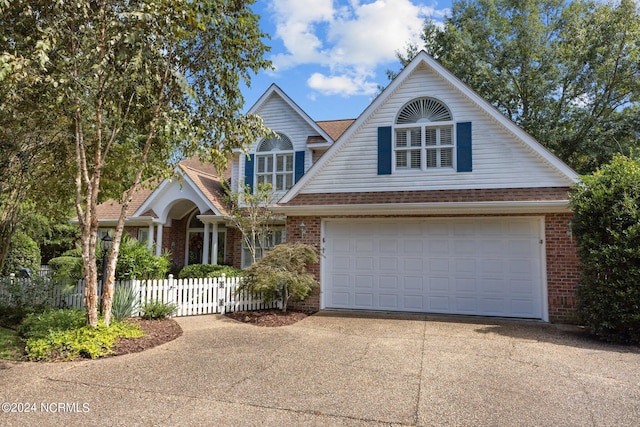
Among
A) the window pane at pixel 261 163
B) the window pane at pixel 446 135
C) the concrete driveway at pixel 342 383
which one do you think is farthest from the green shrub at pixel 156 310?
the window pane at pixel 446 135

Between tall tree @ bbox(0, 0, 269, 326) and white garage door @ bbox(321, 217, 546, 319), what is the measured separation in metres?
4.08

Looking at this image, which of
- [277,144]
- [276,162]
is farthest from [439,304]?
[277,144]

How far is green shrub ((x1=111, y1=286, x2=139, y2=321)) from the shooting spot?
7.87 m

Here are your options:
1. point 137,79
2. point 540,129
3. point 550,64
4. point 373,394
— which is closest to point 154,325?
point 137,79

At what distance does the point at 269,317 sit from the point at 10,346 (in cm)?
470

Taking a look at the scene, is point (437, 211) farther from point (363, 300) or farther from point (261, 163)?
point (261, 163)

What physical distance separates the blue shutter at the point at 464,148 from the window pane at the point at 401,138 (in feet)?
4.24

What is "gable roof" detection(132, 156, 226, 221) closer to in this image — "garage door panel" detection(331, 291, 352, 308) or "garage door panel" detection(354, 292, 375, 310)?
"garage door panel" detection(331, 291, 352, 308)

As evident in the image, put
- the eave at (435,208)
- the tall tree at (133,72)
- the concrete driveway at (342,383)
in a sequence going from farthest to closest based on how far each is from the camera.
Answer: the eave at (435,208), the tall tree at (133,72), the concrete driveway at (342,383)

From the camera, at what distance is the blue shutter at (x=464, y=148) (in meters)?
9.74

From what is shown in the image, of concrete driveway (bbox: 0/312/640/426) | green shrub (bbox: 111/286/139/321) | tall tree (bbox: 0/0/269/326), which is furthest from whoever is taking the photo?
green shrub (bbox: 111/286/139/321)

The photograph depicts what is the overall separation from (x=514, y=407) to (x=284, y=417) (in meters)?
2.40

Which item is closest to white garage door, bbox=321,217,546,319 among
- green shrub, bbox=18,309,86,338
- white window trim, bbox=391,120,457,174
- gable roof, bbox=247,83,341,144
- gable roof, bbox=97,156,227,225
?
white window trim, bbox=391,120,457,174

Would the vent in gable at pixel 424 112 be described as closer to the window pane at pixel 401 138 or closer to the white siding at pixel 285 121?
the window pane at pixel 401 138
